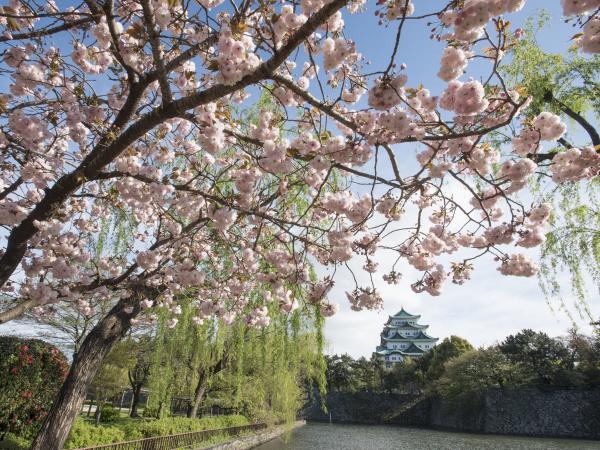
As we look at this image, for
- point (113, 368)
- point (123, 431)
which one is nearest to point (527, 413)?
point (113, 368)

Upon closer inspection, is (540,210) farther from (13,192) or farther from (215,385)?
(215,385)

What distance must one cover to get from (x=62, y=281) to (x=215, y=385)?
10.4 metres

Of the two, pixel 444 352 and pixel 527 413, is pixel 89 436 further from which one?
pixel 444 352

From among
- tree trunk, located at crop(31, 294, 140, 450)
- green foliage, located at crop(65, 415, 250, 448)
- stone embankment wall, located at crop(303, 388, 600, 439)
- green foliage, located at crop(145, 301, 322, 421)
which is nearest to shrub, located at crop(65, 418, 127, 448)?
green foliage, located at crop(65, 415, 250, 448)

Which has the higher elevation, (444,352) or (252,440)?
(444,352)

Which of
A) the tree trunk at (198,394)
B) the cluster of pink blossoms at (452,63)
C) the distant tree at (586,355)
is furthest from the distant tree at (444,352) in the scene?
the cluster of pink blossoms at (452,63)

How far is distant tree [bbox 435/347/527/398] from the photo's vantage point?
2406cm

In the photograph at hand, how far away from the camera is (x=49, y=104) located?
3.10 m

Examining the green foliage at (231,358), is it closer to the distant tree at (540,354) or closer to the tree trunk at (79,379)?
the tree trunk at (79,379)

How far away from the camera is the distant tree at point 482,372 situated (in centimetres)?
2406

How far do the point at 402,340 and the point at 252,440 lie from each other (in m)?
38.1

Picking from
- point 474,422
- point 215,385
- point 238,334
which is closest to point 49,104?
point 238,334

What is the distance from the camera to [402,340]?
4875 cm

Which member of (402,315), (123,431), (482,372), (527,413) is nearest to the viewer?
(123,431)
